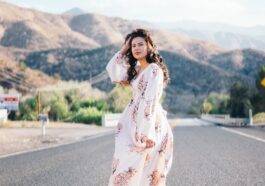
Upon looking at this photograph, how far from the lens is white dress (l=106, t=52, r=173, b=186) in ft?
15.8

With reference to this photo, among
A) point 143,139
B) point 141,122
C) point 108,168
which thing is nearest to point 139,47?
point 141,122

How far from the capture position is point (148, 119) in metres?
4.84

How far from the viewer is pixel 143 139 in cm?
479

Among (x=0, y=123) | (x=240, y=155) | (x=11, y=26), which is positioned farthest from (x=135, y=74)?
(x=11, y=26)

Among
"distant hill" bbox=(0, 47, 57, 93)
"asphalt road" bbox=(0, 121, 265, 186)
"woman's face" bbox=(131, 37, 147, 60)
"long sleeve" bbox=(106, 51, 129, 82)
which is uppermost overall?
"distant hill" bbox=(0, 47, 57, 93)

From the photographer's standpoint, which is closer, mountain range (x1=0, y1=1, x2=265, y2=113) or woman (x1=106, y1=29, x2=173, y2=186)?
woman (x1=106, y1=29, x2=173, y2=186)

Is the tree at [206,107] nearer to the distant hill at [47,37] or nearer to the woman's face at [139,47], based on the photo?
the distant hill at [47,37]

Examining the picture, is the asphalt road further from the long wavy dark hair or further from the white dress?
the long wavy dark hair

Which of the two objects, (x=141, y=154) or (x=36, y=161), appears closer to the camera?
(x=141, y=154)

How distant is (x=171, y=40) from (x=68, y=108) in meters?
108

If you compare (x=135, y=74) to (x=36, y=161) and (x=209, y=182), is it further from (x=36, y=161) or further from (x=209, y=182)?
(x=36, y=161)

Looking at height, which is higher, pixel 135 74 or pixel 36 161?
pixel 135 74

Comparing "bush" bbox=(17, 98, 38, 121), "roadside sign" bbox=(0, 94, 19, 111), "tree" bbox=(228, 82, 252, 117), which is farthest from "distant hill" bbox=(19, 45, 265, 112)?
"roadside sign" bbox=(0, 94, 19, 111)

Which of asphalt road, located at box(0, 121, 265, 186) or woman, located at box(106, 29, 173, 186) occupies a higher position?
woman, located at box(106, 29, 173, 186)
